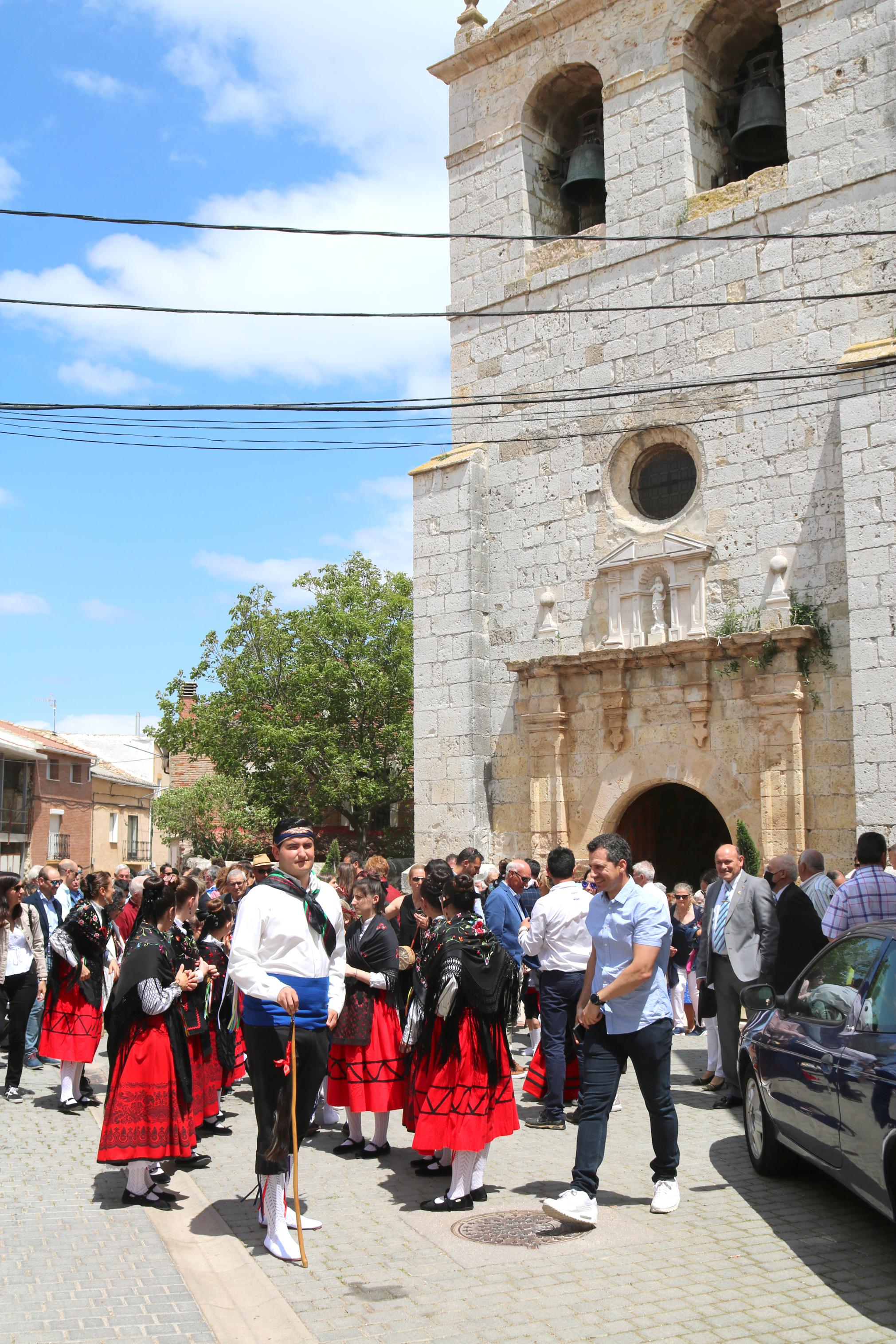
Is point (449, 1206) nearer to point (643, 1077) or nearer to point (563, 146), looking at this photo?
point (643, 1077)

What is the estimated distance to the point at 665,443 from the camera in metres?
15.5

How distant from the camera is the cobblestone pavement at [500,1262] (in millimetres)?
4441

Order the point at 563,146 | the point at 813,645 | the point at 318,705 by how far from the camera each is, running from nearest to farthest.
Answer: the point at 813,645 < the point at 563,146 < the point at 318,705

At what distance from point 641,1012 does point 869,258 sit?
35.9 feet

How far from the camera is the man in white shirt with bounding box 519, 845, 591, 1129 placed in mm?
7914

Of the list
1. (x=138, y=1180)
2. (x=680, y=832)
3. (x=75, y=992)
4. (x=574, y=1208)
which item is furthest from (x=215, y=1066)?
(x=680, y=832)

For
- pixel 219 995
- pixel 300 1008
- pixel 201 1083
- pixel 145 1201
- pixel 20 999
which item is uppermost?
pixel 300 1008

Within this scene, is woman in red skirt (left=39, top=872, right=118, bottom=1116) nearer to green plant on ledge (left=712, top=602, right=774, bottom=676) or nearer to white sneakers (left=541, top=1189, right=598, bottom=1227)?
white sneakers (left=541, top=1189, right=598, bottom=1227)

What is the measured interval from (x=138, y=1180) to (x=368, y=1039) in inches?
62.1

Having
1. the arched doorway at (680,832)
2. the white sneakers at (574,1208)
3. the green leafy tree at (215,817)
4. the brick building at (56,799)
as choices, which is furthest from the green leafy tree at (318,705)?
the white sneakers at (574,1208)

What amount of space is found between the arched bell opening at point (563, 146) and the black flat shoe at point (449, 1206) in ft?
47.1

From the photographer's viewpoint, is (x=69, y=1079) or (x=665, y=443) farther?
(x=665, y=443)

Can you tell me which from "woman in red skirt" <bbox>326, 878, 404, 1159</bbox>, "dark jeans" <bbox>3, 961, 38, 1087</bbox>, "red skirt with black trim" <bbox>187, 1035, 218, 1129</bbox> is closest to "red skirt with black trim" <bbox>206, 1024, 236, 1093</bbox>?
"red skirt with black trim" <bbox>187, 1035, 218, 1129</bbox>

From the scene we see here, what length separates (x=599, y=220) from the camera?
682 inches
